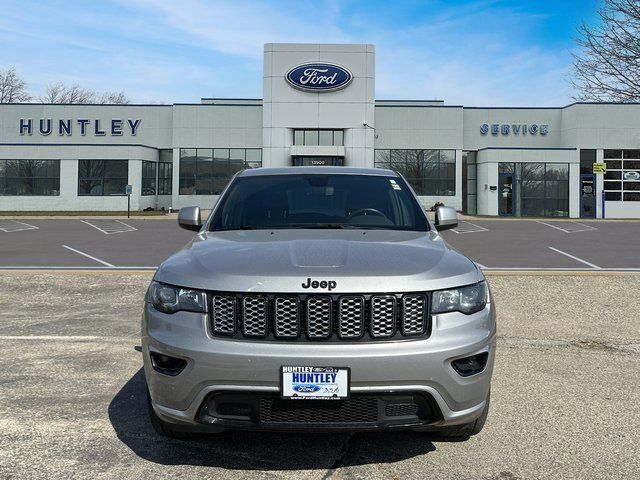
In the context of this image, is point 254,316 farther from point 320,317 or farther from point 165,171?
point 165,171

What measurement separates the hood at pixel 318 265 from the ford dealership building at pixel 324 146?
33817 mm

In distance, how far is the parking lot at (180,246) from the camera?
11648 millimetres

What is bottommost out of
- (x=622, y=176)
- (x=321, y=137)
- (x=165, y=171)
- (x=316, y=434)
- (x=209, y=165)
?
(x=316, y=434)

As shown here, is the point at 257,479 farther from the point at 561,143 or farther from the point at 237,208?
the point at 561,143

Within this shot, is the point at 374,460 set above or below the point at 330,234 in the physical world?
below

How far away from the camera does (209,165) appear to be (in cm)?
4053

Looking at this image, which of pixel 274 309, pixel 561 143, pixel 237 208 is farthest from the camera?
pixel 561 143

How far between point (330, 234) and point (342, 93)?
34.8 meters

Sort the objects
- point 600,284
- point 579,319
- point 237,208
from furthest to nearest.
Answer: point 600,284
point 579,319
point 237,208

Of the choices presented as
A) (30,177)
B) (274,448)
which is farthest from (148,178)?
(274,448)

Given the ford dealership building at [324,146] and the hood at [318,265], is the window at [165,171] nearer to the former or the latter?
the ford dealership building at [324,146]

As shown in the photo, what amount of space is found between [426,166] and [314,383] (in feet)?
126

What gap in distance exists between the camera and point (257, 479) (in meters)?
2.91

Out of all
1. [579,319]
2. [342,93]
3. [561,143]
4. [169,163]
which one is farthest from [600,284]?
[169,163]
